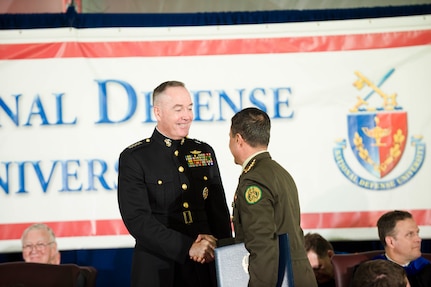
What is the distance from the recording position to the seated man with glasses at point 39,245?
5.04 m

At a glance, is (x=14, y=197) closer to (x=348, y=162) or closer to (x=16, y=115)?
(x=16, y=115)

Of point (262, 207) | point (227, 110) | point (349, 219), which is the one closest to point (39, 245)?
point (227, 110)

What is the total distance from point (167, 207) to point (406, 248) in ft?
5.14

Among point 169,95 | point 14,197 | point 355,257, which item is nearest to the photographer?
point 169,95

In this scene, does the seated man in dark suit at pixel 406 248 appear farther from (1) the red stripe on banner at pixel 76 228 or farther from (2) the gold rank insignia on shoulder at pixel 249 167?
(1) the red stripe on banner at pixel 76 228

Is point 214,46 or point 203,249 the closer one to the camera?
point 203,249

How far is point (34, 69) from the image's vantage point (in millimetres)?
5441

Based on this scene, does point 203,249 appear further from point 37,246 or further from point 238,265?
point 37,246

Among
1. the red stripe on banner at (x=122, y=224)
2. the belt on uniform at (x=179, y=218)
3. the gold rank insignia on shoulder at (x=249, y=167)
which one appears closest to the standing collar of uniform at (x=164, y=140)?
the belt on uniform at (x=179, y=218)

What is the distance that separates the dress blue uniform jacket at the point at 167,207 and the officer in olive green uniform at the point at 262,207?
42 cm

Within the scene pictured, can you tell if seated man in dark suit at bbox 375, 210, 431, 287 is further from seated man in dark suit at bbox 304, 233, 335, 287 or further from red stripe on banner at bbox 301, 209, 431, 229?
red stripe on banner at bbox 301, 209, 431, 229

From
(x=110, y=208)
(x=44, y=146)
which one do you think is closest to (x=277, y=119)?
(x=110, y=208)

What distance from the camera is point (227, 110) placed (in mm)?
5465

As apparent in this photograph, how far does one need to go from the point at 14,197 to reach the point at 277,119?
200cm
